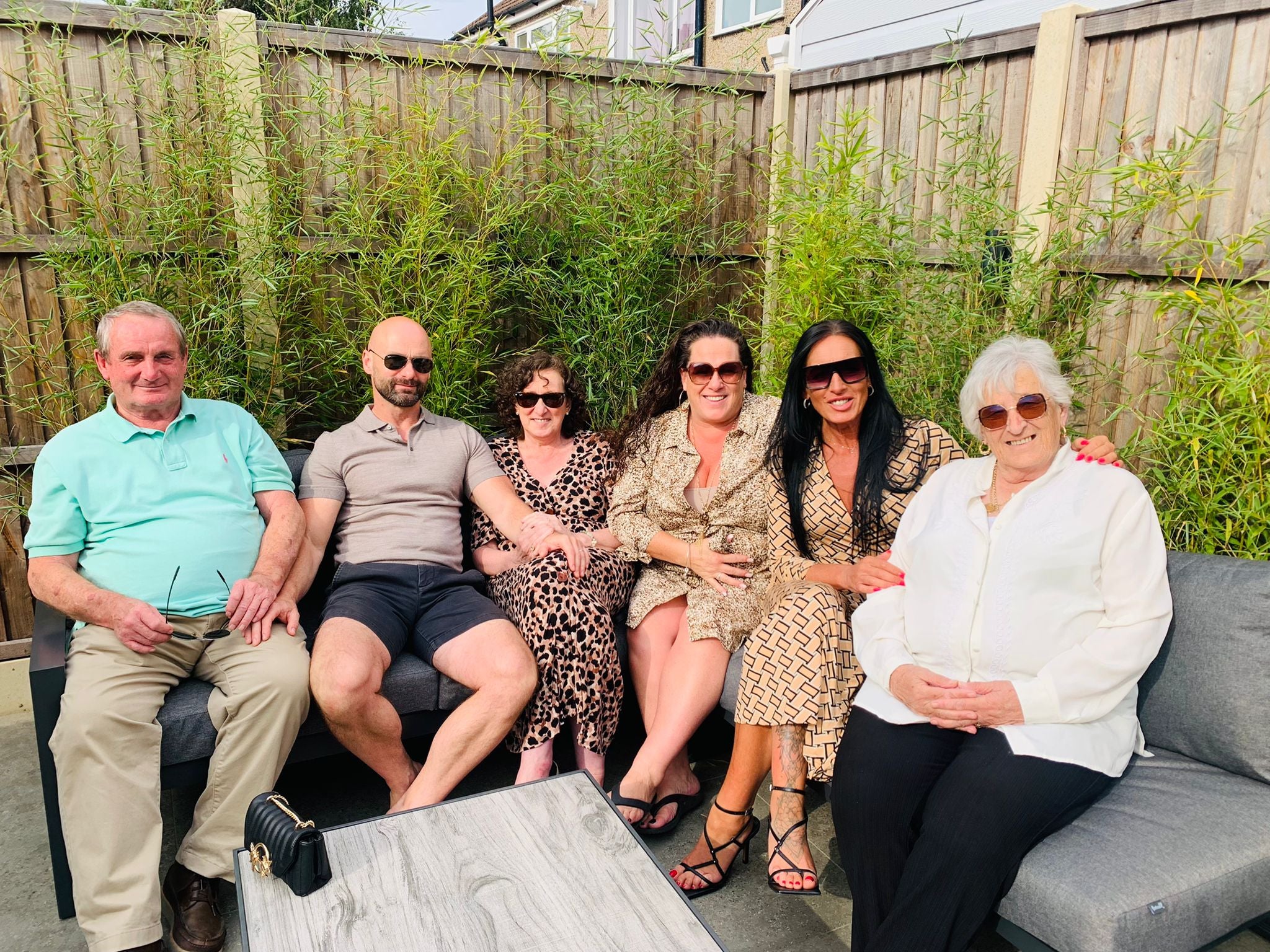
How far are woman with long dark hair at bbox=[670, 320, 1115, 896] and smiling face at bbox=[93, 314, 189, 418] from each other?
1651mm

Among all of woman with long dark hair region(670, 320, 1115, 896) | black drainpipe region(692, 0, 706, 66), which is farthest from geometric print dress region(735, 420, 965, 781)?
black drainpipe region(692, 0, 706, 66)

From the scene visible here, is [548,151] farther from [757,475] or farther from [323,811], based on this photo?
[323,811]

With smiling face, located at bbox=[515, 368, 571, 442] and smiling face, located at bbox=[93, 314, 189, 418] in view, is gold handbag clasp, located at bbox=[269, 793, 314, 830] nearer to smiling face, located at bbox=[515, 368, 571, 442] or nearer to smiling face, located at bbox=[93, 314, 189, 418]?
smiling face, located at bbox=[93, 314, 189, 418]

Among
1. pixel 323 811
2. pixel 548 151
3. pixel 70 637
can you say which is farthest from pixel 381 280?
pixel 323 811

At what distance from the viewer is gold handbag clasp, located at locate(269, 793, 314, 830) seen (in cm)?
159

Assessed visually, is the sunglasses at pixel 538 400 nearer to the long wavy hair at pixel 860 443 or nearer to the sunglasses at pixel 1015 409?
the long wavy hair at pixel 860 443

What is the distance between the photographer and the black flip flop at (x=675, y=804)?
97.4 inches

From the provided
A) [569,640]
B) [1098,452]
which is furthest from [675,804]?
[1098,452]

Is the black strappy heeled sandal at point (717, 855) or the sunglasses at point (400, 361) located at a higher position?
the sunglasses at point (400, 361)

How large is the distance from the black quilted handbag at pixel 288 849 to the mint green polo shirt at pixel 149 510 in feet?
3.13

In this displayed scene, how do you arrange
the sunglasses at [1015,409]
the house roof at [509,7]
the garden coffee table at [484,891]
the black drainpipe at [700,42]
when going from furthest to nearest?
1. the house roof at [509,7]
2. the black drainpipe at [700,42]
3. the sunglasses at [1015,409]
4. the garden coffee table at [484,891]

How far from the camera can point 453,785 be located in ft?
7.88

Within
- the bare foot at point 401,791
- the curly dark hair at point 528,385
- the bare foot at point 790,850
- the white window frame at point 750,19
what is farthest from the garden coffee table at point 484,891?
the white window frame at point 750,19

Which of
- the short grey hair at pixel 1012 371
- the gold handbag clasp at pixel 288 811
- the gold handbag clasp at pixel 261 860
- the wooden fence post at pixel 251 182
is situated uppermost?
the wooden fence post at pixel 251 182
